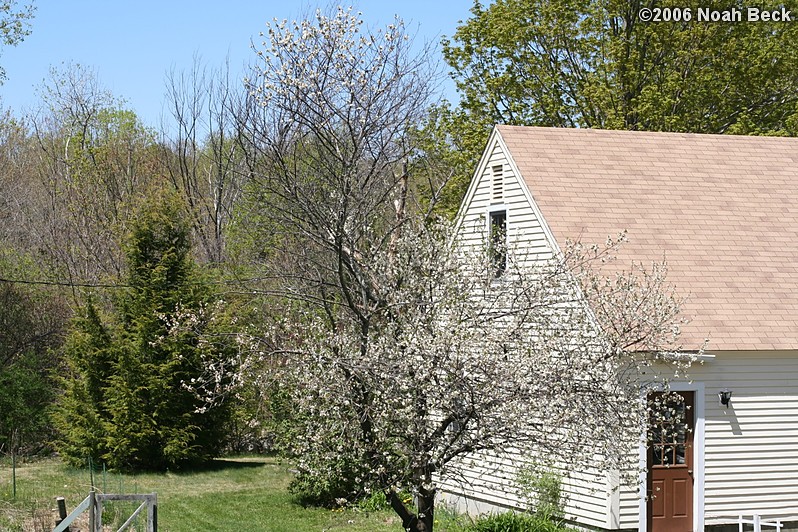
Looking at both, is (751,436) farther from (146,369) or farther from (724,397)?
(146,369)

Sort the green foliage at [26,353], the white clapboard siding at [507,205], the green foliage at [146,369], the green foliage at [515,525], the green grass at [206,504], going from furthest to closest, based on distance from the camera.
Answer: the green foliage at [26,353] → the green foliage at [146,369] → the white clapboard siding at [507,205] → the green grass at [206,504] → the green foliage at [515,525]

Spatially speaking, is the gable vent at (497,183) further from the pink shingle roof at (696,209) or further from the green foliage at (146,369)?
the green foliage at (146,369)

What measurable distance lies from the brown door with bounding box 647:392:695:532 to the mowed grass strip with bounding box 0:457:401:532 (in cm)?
409

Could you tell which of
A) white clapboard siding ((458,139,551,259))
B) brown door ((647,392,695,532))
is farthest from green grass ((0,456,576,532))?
white clapboard siding ((458,139,551,259))

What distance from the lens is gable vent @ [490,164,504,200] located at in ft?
56.2

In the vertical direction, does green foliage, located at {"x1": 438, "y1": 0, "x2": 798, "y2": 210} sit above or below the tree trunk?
above

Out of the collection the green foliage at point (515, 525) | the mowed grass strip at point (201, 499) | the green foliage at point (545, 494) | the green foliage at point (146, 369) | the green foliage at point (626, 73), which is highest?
the green foliage at point (626, 73)

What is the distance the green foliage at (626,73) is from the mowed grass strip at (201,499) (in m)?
10.5

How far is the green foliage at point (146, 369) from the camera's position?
21.5m

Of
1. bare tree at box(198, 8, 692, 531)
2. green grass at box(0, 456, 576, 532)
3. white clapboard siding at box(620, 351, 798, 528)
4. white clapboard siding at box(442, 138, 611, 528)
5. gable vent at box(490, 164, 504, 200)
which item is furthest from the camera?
gable vent at box(490, 164, 504, 200)

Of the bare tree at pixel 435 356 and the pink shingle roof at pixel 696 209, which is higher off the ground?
the pink shingle roof at pixel 696 209

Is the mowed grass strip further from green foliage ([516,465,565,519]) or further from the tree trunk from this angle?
green foliage ([516,465,565,519])

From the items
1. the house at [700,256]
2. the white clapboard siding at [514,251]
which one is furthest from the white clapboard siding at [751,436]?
the white clapboard siding at [514,251]

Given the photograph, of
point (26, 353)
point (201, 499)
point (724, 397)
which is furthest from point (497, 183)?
point (26, 353)
